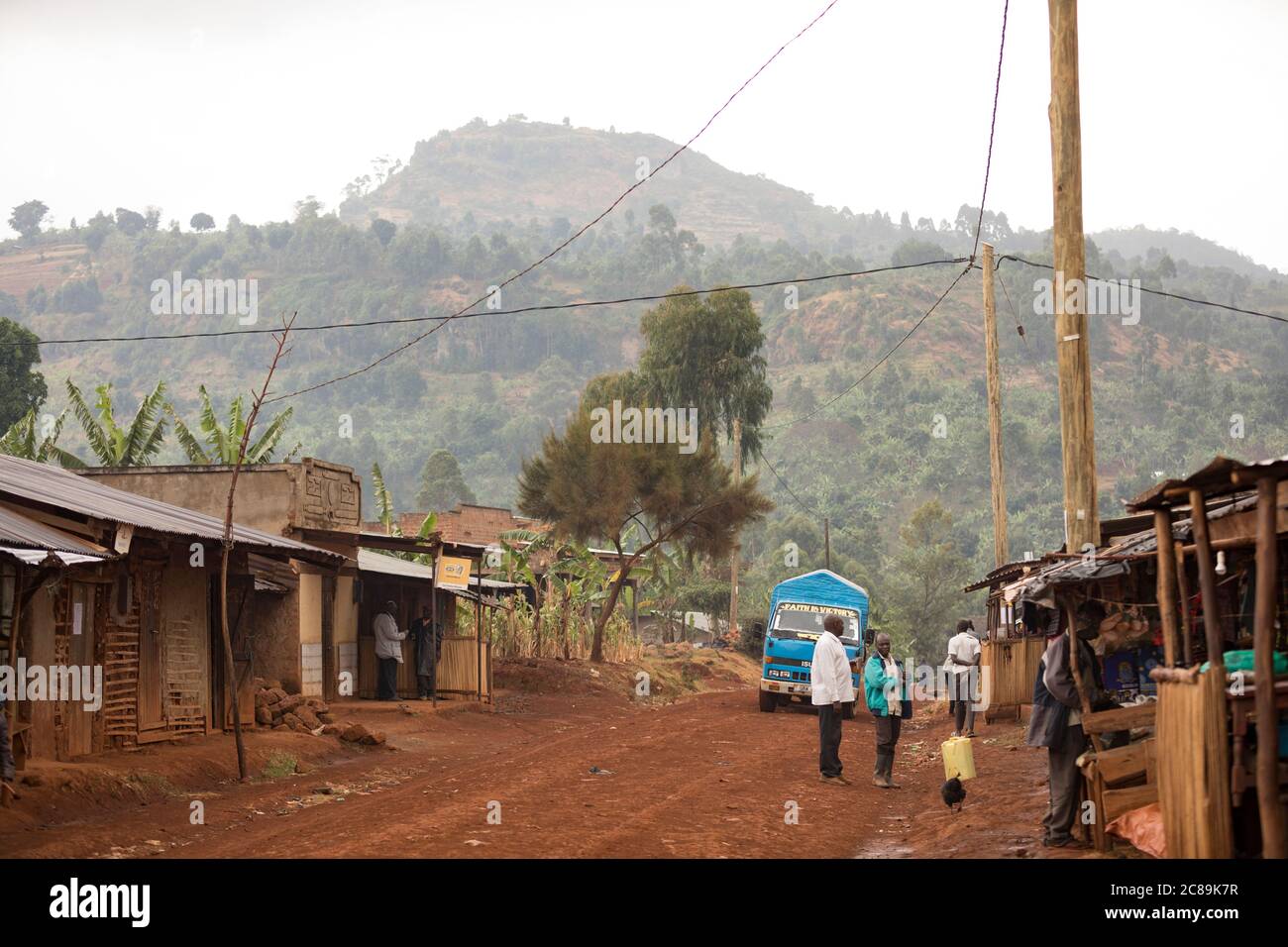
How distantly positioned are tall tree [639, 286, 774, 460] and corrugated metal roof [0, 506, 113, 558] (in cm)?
4135

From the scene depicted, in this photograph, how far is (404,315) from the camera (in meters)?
165

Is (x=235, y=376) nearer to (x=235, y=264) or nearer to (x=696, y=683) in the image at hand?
(x=235, y=264)

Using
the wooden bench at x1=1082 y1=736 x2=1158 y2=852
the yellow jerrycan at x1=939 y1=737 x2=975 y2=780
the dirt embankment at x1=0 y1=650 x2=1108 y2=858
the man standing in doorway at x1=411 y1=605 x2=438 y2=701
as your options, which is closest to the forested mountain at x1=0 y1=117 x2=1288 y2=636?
the man standing in doorway at x1=411 y1=605 x2=438 y2=701

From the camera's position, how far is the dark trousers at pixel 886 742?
15.9 metres

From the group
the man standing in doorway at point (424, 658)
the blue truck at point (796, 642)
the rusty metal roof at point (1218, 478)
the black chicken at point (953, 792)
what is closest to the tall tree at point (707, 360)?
the blue truck at point (796, 642)

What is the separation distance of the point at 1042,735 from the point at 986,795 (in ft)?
12.9

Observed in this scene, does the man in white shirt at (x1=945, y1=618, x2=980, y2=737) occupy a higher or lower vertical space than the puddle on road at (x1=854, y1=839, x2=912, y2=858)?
higher

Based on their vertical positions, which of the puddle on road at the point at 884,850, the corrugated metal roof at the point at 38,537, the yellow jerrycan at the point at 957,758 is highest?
the corrugated metal roof at the point at 38,537

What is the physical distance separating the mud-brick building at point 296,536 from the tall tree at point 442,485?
2102 inches

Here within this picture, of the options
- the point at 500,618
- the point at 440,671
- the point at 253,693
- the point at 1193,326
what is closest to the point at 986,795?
the point at 253,693

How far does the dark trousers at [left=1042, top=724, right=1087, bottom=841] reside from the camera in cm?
1065

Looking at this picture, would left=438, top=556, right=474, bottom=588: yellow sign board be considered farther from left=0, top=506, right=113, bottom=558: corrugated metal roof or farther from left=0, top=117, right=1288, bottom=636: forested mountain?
left=0, top=117, right=1288, bottom=636: forested mountain

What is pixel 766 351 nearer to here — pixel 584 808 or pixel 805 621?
pixel 805 621

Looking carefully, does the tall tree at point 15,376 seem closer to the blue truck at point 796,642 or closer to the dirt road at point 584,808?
the blue truck at point 796,642
